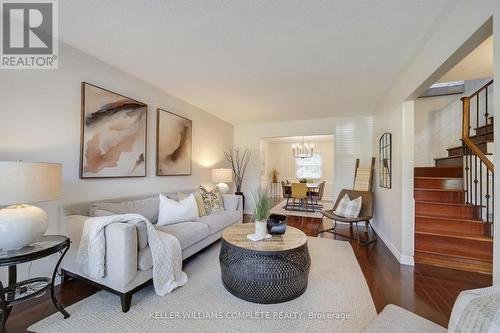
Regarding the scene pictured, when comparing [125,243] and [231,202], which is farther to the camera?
[231,202]

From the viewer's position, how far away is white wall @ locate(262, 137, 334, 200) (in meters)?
8.51

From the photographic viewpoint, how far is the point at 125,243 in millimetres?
1664

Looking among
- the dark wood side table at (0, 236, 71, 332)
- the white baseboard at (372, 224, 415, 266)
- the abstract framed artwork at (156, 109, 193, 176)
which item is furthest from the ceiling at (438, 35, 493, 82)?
the dark wood side table at (0, 236, 71, 332)

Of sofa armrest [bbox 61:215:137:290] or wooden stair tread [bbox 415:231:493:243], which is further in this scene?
wooden stair tread [bbox 415:231:493:243]

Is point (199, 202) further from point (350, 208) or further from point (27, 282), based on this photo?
point (350, 208)

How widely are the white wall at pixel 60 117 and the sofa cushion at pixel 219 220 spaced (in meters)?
1.01

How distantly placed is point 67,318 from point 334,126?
519cm

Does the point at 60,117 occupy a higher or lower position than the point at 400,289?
higher

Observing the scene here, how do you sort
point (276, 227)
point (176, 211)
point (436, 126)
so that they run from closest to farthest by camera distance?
point (276, 227) → point (176, 211) → point (436, 126)

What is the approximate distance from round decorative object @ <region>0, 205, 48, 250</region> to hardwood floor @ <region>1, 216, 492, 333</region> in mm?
668

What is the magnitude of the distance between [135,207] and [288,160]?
23.7ft

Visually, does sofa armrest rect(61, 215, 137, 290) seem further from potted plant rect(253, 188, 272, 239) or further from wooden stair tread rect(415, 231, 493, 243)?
wooden stair tread rect(415, 231, 493, 243)

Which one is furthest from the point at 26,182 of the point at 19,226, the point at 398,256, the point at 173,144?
the point at 398,256

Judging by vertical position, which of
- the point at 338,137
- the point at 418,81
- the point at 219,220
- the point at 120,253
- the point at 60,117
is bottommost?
the point at 219,220
